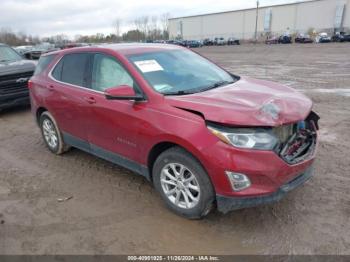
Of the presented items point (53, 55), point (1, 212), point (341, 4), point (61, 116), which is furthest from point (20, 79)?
point (341, 4)

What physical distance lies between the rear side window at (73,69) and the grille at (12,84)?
3770 mm

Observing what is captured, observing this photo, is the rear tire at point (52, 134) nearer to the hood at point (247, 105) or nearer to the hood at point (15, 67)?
the hood at point (247, 105)

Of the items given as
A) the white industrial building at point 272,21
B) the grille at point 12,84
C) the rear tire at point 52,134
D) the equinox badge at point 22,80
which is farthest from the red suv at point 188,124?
the white industrial building at point 272,21

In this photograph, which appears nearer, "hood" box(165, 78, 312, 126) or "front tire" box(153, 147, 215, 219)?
"hood" box(165, 78, 312, 126)

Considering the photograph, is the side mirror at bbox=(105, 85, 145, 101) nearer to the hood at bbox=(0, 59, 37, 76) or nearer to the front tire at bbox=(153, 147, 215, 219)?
the front tire at bbox=(153, 147, 215, 219)

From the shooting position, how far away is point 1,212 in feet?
13.1

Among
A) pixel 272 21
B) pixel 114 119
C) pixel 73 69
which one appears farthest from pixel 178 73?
pixel 272 21

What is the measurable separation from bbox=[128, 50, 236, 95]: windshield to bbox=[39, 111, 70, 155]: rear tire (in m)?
2.06

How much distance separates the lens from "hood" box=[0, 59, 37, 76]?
28.0 feet

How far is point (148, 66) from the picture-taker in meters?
4.10

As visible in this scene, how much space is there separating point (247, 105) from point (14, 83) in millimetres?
7082

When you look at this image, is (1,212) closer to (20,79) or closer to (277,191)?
(277,191)

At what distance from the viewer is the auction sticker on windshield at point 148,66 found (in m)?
4.03

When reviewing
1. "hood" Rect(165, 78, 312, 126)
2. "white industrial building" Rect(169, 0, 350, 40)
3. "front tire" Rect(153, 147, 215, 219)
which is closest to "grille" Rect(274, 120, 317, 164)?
"hood" Rect(165, 78, 312, 126)
